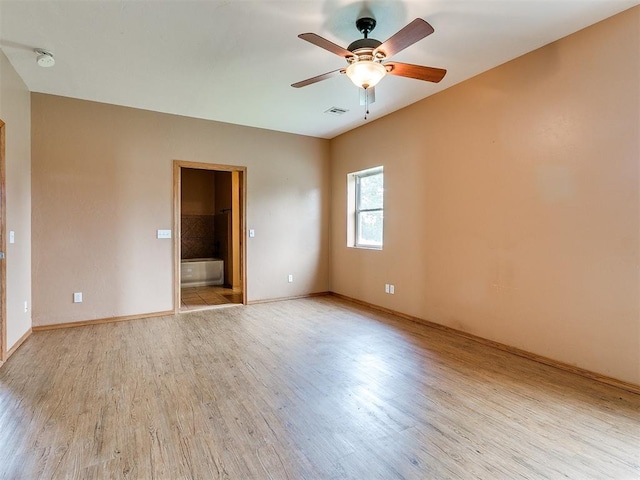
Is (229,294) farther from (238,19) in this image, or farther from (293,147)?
(238,19)

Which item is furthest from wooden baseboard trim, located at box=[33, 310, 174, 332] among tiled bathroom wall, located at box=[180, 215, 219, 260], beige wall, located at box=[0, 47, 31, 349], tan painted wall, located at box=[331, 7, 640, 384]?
tan painted wall, located at box=[331, 7, 640, 384]

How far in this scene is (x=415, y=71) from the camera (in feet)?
8.32

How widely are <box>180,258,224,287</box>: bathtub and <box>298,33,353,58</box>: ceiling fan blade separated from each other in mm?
5627

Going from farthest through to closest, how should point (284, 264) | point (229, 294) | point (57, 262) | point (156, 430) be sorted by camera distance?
point (229, 294) < point (284, 264) < point (57, 262) < point (156, 430)

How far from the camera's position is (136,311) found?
442 cm

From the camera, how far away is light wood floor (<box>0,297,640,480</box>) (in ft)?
5.49

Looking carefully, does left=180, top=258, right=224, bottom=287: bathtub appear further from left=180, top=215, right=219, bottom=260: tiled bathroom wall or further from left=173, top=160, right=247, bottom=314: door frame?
left=173, top=160, right=247, bottom=314: door frame

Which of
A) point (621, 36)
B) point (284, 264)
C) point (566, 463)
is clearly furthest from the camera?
point (284, 264)

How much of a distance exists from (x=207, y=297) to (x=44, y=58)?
12.8 feet

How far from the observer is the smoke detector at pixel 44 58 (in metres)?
2.91

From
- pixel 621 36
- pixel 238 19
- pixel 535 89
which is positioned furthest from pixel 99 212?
pixel 621 36

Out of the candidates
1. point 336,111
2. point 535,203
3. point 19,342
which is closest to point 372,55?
point 535,203

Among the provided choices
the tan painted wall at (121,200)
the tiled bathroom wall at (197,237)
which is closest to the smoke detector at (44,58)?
the tan painted wall at (121,200)

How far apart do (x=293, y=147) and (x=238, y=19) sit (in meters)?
3.13
